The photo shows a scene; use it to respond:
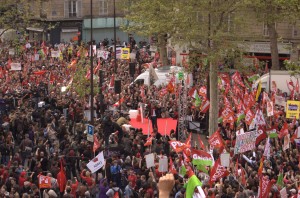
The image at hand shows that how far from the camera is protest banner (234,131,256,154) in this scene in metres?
19.1

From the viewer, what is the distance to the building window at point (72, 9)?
219 ft

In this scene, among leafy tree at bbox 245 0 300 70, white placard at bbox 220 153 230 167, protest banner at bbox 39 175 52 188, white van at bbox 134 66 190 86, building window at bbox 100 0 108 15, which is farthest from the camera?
building window at bbox 100 0 108 15

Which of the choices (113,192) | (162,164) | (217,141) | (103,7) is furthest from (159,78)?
(103,7)

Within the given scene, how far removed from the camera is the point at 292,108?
2444 cm

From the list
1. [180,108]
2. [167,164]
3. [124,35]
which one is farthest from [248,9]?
[124,35]

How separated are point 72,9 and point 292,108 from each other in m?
45.6

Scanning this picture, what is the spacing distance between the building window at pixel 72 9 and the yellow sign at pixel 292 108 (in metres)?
44.9

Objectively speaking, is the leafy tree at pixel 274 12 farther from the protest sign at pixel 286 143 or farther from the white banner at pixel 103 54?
the white banner at pixel 103 54

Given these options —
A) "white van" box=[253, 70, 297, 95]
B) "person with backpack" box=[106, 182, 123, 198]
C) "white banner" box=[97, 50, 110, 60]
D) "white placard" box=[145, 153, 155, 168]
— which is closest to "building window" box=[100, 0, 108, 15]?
"white banner" box=[97, 50, 110, 60]

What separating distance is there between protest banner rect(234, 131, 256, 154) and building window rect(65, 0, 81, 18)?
49111 mm

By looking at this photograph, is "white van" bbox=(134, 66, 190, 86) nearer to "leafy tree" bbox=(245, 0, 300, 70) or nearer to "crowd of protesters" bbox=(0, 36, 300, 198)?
"crowd of protesters" bbox=(0, 36, 300, 198)

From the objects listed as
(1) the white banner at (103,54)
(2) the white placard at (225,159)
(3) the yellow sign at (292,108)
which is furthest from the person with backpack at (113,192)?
(1) the white banner at (103,54)

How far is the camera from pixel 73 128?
89.0 feet

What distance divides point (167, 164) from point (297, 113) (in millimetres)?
7037
